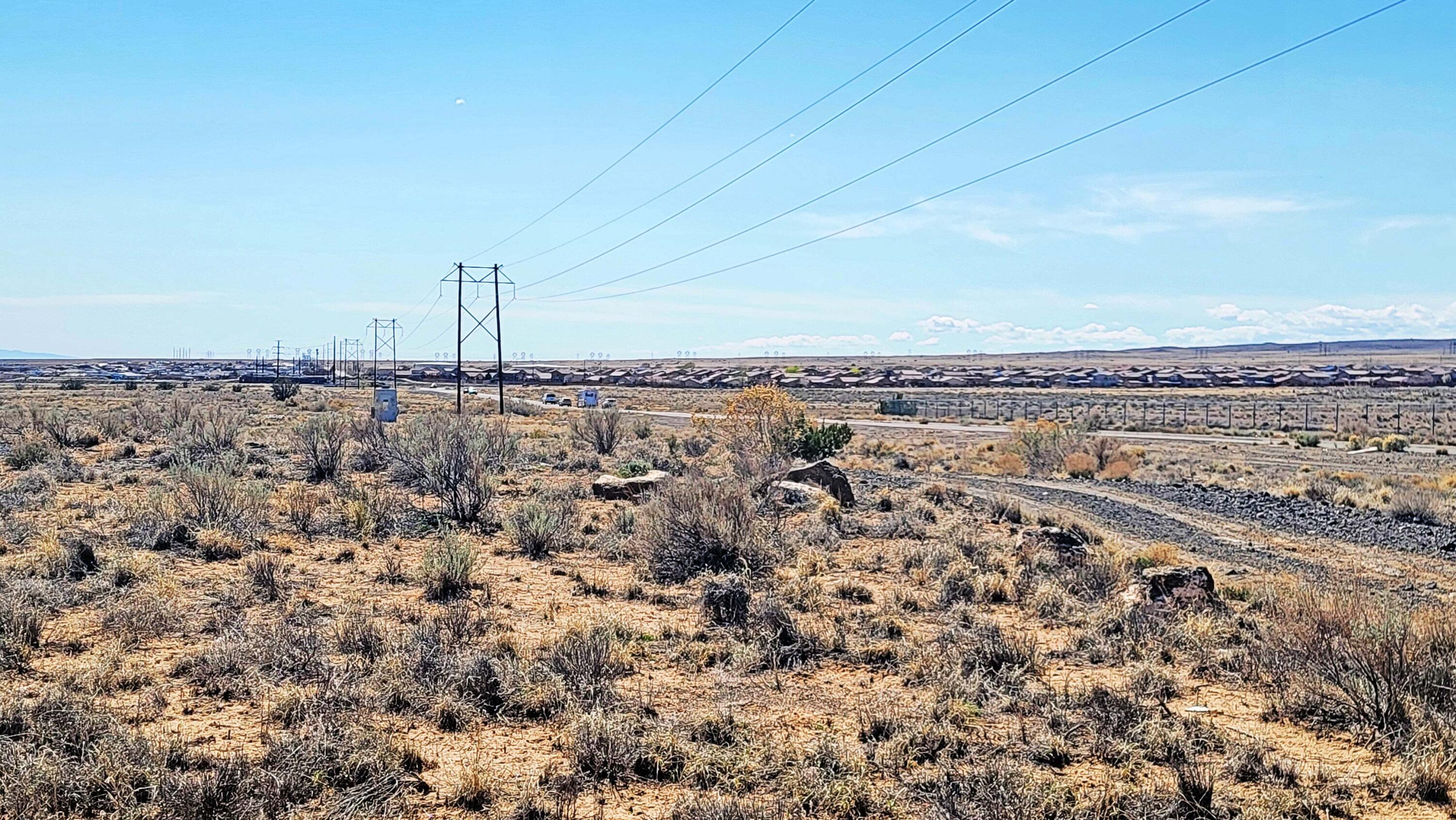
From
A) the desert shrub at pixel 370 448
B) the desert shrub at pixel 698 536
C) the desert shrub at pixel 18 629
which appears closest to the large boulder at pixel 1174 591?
the desert shrub at pixel 698 536

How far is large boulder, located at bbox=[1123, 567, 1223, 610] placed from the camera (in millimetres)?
14023

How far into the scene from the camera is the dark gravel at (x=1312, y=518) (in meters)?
22.4

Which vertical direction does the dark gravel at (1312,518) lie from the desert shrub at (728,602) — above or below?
below

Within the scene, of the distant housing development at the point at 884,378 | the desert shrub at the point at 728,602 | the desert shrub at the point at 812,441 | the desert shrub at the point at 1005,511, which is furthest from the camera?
the distant housing development at the point at 884,378

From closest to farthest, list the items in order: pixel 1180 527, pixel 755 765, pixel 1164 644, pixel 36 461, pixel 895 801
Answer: pixel 895 801 < pixel 755 765 < pixel 1164 644 < pixel 1180 527 < pixel 36 461

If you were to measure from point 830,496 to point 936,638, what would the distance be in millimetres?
12306

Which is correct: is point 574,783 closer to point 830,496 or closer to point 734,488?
point 734,488

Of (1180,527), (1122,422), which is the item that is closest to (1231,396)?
Answer: (1122,422)

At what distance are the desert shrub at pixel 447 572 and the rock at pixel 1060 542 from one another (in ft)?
30.0

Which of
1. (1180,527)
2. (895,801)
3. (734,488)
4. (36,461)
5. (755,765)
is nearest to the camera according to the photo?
(895,801)

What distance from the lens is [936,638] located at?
41.2 feet

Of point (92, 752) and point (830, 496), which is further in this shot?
point (830, 496)

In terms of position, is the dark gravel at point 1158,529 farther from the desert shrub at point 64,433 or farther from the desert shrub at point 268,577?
the desert shrub at point 64,433

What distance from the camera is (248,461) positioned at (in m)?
30.0
